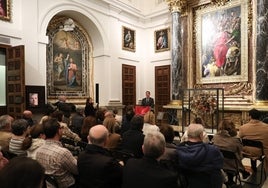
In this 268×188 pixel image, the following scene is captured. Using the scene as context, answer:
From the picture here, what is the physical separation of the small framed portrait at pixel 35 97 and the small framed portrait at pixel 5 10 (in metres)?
2.35

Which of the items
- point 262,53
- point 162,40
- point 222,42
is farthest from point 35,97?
point 262,53

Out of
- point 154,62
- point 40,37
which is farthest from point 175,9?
point 40,37

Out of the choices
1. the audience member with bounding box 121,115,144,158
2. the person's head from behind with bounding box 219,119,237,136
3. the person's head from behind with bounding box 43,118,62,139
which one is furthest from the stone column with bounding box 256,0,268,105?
the person's head from behind with bounding box 43,118,62,139

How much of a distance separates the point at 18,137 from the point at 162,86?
9892 millimetres

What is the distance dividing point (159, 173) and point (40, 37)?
8083 millimetres

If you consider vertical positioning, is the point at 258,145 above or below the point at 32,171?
below

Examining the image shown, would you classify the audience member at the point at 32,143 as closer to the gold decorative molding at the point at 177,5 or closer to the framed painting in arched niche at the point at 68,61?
the framed painting in arched niche at the point at 68,61

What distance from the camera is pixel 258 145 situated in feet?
13.1

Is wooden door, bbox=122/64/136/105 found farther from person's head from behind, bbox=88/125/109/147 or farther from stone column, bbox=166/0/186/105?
person's head from behind, bbox=88/125/109/147

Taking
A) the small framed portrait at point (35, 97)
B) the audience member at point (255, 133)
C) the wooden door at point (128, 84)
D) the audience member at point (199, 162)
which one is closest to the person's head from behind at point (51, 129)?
the audience member at point (199, 162)

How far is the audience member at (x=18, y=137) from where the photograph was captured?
325cm

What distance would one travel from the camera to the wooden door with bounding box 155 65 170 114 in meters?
12.4

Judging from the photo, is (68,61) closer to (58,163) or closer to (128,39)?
(128,39)

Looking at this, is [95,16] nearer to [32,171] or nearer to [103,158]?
[103,158]
